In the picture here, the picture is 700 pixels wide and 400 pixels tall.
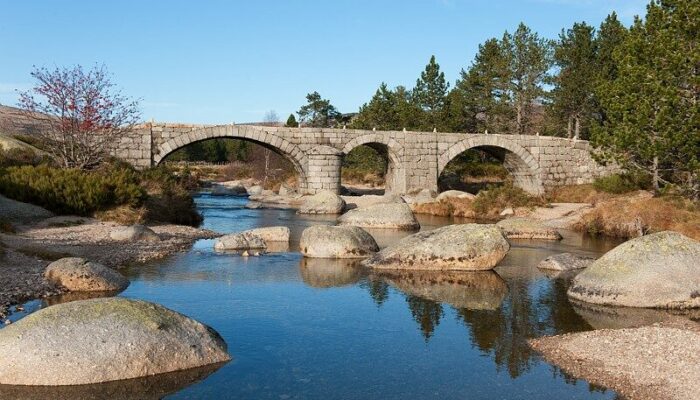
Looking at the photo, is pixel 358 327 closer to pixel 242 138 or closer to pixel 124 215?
pixel 124 215

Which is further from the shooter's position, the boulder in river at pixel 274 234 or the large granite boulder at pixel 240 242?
the boulder in river at pixel 274 234

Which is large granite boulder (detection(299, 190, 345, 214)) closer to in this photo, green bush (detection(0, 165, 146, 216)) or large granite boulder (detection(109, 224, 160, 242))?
green bush (detection(0, 165, 146, 216))

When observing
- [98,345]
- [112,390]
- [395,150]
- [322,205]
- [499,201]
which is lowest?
[112,390]

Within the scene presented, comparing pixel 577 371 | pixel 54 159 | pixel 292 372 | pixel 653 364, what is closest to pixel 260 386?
pixel 292 372

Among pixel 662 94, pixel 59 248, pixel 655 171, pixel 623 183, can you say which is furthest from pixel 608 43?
pixel 59 248

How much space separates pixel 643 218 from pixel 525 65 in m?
30.2

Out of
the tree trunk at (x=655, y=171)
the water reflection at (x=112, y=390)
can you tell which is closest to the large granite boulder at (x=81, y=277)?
the water reflection at (x=112, y=390)

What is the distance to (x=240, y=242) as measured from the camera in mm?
18141

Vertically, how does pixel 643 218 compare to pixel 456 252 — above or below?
above

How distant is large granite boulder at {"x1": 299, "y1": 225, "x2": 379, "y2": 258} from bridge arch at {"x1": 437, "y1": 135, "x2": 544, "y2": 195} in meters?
26.7

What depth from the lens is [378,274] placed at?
48.3ft

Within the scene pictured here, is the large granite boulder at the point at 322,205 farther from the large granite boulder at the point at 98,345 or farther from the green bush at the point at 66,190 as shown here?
the large granite boulder at the point at 98,345

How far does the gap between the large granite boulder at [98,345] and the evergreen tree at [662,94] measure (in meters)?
19.1

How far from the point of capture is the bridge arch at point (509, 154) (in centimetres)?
4353
